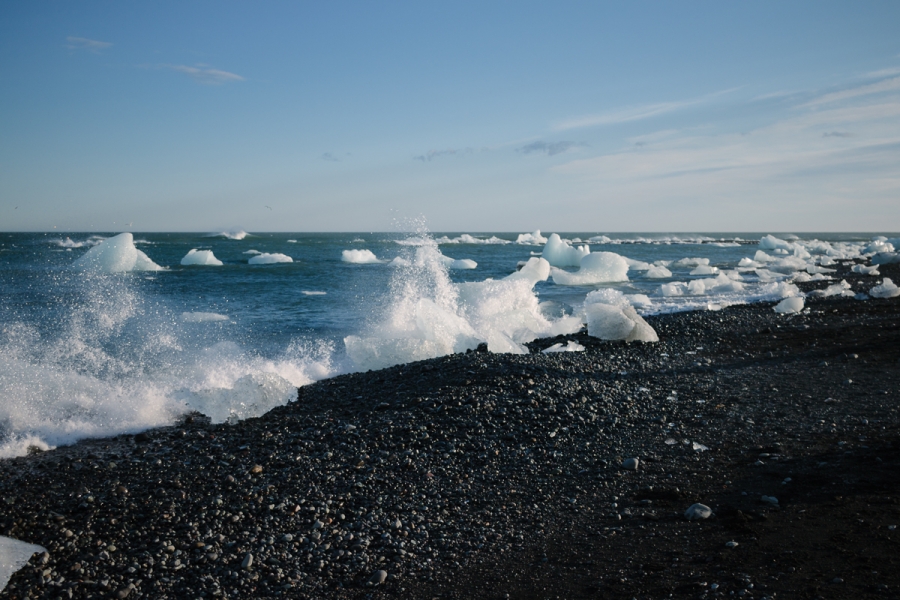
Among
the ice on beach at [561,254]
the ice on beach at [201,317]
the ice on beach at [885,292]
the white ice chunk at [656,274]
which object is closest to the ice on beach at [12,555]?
the ice on beach at [201,317]

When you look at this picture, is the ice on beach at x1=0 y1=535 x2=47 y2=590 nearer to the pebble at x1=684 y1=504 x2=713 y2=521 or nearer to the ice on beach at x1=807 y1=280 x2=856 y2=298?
the pebble at x1=684 y1=504 x2=713 y2=521

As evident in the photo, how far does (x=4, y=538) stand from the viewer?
3.94 m

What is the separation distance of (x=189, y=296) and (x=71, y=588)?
65.8 ft

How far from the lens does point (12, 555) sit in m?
3.75

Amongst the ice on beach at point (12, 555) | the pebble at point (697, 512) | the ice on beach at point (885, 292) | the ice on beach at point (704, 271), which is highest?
the ice on beach at point (885, 292)

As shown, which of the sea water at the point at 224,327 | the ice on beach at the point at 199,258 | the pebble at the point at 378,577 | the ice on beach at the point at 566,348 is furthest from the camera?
the ice on beach at the point at 199,258

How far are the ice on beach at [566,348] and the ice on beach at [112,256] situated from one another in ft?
81.7

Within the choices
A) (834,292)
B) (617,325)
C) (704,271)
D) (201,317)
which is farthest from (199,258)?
(834,292)

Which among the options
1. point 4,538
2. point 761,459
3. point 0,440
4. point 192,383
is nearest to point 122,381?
point 192,383

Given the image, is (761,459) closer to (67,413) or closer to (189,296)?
(67,413)

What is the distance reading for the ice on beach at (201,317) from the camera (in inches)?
609

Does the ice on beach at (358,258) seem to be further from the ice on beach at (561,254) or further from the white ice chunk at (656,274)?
the white ice chunk at (656,274)

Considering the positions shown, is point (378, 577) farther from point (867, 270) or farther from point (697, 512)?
point (867, 270)

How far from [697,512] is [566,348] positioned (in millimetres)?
6074
